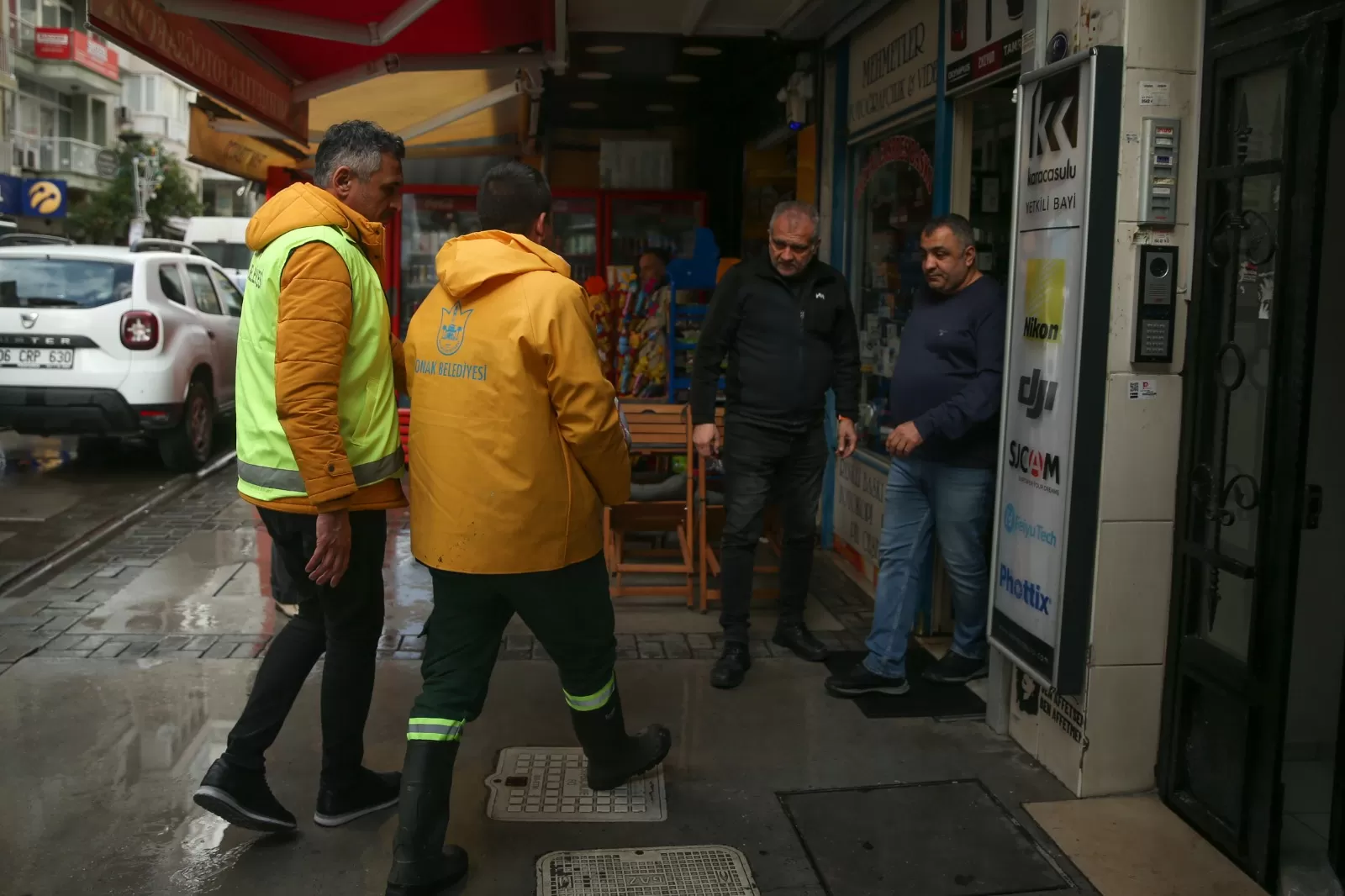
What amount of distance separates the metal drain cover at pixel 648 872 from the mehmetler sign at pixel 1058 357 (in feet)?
3.94

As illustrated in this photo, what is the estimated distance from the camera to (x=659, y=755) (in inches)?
147

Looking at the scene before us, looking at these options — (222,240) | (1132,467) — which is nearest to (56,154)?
(222,240)

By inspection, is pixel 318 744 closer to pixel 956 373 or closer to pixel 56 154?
pixel 956 373

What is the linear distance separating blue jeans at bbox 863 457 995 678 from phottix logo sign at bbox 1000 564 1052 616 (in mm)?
446

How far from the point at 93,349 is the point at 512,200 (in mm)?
7246

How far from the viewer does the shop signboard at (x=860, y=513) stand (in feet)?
19.9

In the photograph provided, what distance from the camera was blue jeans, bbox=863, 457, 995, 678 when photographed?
455 centimetres

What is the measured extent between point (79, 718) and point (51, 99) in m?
41.6

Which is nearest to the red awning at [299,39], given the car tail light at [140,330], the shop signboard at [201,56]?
the shop signboard at [201,56]

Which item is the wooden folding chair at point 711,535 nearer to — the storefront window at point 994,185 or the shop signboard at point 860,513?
the shop signboard at point 860,513

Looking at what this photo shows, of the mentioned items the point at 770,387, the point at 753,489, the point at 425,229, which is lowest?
the point at 753,489

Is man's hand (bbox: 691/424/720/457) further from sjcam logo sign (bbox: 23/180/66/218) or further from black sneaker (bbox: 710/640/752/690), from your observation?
sjcam logo sign (bbox: 23/180/66/218)

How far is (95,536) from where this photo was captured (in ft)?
24.1

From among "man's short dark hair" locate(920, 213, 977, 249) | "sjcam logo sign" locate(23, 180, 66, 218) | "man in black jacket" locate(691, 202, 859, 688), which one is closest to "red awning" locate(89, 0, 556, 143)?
"man in black jacket" locate(691, 202, 859, 688)
